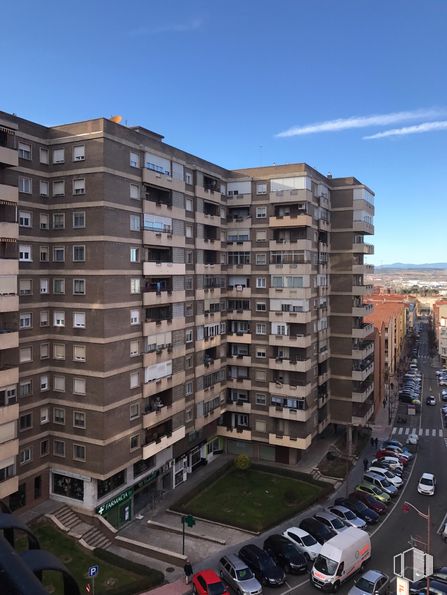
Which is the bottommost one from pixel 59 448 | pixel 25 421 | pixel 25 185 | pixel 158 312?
pixel 59 448

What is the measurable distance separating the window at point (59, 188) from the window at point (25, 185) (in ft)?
6.30

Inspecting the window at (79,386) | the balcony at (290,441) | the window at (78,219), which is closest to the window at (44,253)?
the window at (78,219)

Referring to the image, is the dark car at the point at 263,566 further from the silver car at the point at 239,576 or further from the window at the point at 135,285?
the window at the point at 135,285

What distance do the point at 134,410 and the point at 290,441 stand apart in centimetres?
1999

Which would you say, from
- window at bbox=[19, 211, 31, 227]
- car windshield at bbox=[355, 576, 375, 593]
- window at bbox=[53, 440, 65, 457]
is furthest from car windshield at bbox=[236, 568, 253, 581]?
window at bbox=[19, 211, 31, 227]

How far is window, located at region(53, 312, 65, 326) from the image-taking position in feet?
128

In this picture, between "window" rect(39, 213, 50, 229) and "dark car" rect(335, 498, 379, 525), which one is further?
"dark car" rect(335, 498, 379, 525)

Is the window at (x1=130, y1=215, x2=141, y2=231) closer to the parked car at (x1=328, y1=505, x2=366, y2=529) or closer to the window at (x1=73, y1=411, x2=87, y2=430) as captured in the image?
the window at (x1=73, y1=411, x2=87, y2=430)

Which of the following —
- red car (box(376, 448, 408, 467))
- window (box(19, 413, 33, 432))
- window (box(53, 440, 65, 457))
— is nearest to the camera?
window (box(19, 413, 33, 432))

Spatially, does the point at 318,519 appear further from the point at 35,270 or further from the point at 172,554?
the point at 35,270

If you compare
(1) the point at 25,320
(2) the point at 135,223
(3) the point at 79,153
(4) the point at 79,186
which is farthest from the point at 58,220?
(1) the point at 25,320

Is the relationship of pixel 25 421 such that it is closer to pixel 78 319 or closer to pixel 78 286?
pixel 78 319

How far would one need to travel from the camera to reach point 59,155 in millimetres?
38719

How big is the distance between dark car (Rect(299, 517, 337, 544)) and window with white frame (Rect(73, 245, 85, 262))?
93.8 ft
